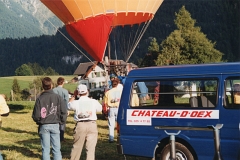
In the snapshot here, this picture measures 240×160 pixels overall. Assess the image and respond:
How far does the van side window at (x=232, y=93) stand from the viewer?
310 inches

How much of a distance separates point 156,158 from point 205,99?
159 centimetres

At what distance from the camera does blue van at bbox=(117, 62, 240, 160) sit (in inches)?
308

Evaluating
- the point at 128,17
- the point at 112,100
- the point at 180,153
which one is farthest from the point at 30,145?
the point at 128,17

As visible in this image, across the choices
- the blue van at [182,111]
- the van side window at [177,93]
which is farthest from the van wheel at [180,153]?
the van side window at [177,93]

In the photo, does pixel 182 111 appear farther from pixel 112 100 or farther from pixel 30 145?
pixel 30 145

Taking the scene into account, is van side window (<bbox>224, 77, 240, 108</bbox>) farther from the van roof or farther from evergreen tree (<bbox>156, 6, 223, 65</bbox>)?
evergreen tree (<bbox>156, 6, 223, 65</bbox>)

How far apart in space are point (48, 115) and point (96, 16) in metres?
15.4

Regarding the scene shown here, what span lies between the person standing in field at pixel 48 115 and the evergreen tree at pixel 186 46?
5573 cm

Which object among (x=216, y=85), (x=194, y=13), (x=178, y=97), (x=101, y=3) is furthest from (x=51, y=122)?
(x=194, y=13)

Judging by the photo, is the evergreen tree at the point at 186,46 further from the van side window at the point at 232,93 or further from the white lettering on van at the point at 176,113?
the van side window at the point at 232,93

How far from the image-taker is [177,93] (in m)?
8.48

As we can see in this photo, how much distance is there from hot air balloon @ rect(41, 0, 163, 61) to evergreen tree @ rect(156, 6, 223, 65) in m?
39.6

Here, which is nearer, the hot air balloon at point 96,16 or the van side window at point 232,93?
the van side window at point 232,93

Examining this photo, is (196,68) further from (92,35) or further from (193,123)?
(92,35)
